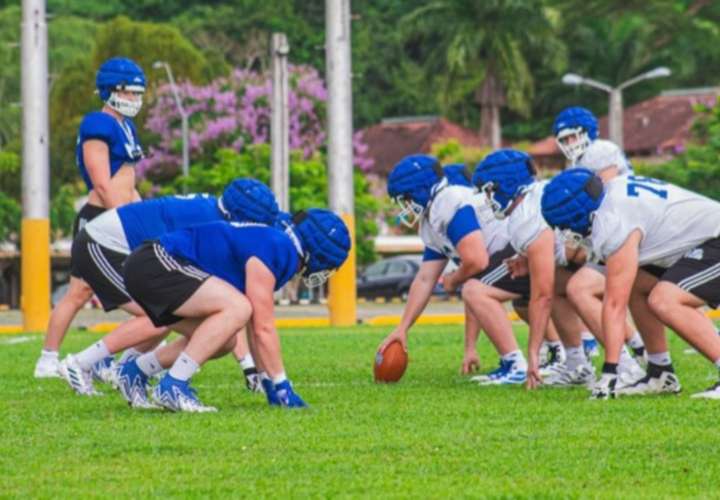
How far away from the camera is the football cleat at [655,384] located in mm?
11891

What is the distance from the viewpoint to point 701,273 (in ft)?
37.1

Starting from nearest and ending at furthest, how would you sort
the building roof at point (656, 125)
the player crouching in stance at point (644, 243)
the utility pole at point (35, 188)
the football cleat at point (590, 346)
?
the player crouching in stance at point (644, 243)
the football cleat at point (590, 346)
the utility pole at point (35, 188)
the building roof at point (656, 125)

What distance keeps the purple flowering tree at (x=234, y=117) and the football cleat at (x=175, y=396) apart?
1983 inches

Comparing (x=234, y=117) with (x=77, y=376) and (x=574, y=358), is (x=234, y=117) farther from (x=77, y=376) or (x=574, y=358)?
(x=77, y=376)

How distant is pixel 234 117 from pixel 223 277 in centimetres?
5215

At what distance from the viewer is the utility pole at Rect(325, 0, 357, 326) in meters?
24.8

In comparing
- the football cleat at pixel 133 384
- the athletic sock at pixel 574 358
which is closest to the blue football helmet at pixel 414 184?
the athletic sock at pixel 574 358

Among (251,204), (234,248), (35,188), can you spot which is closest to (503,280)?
(251,204)

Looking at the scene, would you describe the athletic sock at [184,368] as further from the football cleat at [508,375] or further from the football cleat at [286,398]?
the football cleat at [508,375]

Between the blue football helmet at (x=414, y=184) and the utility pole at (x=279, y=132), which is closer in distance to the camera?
the blue football helmet at (x=414, y=184)

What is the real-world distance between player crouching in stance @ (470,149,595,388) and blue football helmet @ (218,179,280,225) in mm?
2285

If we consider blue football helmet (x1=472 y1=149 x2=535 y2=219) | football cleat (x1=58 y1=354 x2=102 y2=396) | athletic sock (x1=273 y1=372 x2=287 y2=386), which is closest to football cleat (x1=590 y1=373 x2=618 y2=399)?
blue football helmet (x1=472 y1=149 x2=535 y2=219)

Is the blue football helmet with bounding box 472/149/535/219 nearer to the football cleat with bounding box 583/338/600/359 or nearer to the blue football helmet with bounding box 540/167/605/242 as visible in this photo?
the blue football helmet with bounding box 540/167/605/242

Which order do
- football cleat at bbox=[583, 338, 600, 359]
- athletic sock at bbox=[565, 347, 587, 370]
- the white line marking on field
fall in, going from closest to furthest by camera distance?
athletic sock at bbox=[565, 347, 587, 370]
football cleat at bbox=[583, 338, 600, 359]
the white line marking on field
